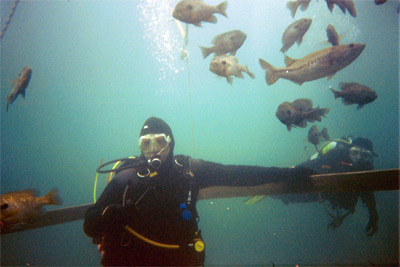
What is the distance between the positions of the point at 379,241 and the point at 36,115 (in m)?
59.1

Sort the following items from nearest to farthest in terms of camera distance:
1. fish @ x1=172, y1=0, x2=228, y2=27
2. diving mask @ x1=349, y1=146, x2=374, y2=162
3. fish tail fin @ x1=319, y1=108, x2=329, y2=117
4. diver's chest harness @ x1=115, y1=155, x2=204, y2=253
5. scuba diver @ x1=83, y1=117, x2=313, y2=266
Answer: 1. scuba diver @ x1=83, y1=117, x2=313, y2=266
2. diver's chest harness @ x1=115, y1=155, x2=204, y2=253
3. fish tail fin @ x1=319, y1=108, x2=329, y2=117
4. fish @ x1=172, y1=0, x2=228, y2=27
5. diving mask @ x1=349, y1=146, x2=374, y2=162

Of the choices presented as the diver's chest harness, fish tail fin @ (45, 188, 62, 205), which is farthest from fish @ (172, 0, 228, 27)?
fish tail fin @ (45, 188, 62, 205)

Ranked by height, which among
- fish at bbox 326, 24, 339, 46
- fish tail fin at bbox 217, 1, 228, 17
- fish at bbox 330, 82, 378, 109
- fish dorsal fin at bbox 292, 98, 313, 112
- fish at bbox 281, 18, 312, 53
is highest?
fish tail fin at bbox 217, 1, 228, 17

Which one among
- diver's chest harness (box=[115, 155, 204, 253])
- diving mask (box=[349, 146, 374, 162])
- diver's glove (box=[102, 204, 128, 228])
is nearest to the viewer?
diver's glove (box=[102, 204, 128, 228])

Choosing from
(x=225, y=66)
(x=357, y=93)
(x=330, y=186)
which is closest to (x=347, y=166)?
(x=357, y=93)

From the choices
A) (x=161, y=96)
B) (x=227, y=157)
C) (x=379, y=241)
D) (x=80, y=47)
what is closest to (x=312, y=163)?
(x=379, y=241)

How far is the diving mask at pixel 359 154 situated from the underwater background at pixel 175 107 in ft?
9.76

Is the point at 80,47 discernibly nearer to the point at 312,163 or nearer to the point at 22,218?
the point at 22,218

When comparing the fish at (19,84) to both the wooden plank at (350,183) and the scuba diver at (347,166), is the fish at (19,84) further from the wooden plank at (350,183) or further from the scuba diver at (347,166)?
the scuba diver at (347,166)

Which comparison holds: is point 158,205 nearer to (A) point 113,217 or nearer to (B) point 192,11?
(A) point 113,217

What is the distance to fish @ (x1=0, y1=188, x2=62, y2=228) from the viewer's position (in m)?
2.51

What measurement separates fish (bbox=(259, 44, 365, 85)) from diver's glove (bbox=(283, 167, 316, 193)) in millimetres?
1461

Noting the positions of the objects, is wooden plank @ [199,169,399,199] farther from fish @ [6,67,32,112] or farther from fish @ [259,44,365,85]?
fish @ [6,67,32,112]

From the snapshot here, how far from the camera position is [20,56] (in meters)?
22.3
